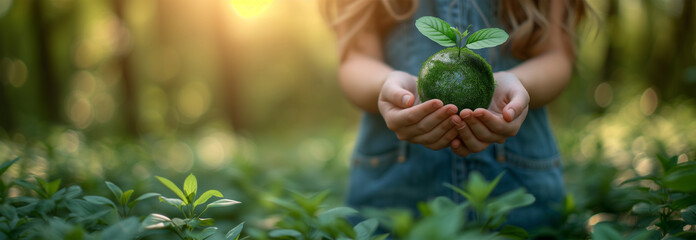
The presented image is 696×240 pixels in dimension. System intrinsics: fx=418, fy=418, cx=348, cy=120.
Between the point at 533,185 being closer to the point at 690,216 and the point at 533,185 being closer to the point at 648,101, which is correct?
the point at 690,216

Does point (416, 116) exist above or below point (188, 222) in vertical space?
above

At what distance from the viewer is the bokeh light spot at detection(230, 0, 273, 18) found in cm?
581

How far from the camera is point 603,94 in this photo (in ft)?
15.4

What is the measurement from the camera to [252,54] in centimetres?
662

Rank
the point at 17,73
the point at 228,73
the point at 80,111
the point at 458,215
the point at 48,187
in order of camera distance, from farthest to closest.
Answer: the point at 228,73, the point at 80,111, the point at 17,73, the point at 48,187, the point at 458,215

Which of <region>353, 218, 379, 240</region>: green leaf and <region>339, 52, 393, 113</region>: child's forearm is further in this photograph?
<region>339, 52, 393, 113</region>: child's forearm

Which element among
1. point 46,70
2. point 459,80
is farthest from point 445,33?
point 46,70

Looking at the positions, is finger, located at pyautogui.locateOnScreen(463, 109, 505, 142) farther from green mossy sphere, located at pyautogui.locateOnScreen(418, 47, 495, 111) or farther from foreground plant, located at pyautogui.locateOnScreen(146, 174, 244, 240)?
foreground plant, located at pyautogui.locateOnScreen(146, 174, 244, 240)

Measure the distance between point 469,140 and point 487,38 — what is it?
27 centimetres

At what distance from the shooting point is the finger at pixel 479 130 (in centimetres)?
100

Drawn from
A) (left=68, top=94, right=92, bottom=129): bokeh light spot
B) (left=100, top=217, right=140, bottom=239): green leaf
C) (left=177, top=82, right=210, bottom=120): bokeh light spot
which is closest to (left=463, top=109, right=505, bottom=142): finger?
(left=100, top=217, right=140, bottom=239): green leaf

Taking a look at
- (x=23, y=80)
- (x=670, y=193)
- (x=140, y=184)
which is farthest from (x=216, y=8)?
(x=670, y=193)

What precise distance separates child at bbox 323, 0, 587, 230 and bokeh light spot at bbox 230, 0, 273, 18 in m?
4.64

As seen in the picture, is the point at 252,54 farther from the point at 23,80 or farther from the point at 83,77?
the point at 23,80
